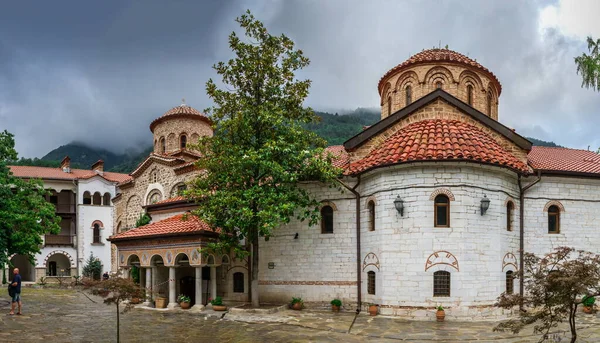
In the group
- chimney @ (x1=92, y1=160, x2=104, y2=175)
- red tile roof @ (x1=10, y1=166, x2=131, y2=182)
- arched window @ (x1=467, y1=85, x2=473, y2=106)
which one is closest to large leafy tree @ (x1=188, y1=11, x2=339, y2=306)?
arched window @ (x1=467, y1=85, x2=473, y2=106)

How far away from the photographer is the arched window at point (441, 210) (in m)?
14.9

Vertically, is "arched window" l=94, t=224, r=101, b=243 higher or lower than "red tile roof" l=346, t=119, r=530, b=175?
lower

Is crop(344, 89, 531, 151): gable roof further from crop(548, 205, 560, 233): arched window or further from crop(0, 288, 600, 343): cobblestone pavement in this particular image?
crop(0, 288, 600, 343): cobblestone pavement

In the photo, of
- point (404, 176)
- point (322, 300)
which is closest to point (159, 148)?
point (322, 300)

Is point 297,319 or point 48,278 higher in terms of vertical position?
point 297,319

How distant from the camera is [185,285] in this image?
19562 mm

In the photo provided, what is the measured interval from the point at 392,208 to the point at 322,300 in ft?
14.3

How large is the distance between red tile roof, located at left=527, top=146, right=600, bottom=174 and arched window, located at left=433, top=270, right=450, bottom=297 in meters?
5.69

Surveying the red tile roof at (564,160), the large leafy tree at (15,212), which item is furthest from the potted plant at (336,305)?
the large leafy tree at (15,212)

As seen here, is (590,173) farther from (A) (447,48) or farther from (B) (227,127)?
(B) (227,127)

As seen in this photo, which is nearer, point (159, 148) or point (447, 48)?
point (447, 48)

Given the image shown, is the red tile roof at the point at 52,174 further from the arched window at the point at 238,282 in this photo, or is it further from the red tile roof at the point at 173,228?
the arched window at the point at 238,282

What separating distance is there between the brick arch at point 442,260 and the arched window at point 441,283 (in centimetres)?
28

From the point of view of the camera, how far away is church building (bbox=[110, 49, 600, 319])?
1466cm
